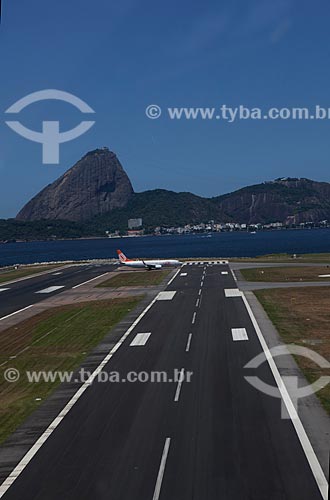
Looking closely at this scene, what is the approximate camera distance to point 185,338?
4803 centimetres

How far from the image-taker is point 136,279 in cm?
10169

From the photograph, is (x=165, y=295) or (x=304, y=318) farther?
(x=165, y=295)

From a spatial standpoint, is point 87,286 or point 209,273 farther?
point 209,273

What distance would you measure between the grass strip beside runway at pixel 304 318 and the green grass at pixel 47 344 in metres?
16.7

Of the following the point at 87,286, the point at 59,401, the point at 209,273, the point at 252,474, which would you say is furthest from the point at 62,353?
the point at 209,273

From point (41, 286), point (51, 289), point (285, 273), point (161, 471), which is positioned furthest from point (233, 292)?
point (161, 471)

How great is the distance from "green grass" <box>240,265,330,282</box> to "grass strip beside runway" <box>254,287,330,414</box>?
13.2 meters

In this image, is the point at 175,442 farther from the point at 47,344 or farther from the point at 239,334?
the point at 47,344

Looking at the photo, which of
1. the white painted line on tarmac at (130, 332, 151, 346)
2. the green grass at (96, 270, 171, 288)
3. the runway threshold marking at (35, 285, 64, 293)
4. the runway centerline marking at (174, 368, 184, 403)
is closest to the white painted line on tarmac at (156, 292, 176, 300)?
the green grass at (96, 270, 171, 288)

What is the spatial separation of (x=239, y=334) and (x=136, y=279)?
54236mm

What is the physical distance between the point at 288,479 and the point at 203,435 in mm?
5657

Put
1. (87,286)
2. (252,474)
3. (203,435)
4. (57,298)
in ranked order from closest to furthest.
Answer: (252,474) < (203,435) < (57,298) < (87,286)

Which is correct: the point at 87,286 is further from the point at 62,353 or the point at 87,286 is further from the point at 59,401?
the point at 59,401
